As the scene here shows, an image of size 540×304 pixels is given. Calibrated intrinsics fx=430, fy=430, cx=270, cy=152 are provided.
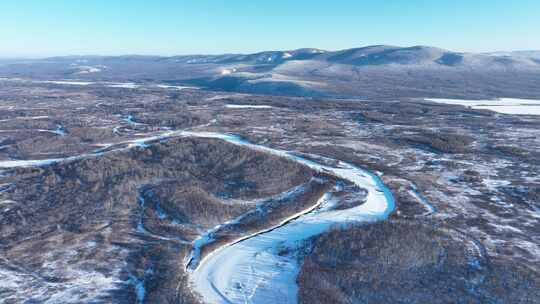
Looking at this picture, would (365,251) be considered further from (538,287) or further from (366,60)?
(366,60)

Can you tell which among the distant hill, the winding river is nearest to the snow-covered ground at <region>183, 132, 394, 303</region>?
the winding river

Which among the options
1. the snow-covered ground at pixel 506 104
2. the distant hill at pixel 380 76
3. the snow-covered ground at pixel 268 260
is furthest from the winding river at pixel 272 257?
the distant hill at pixel 380 76

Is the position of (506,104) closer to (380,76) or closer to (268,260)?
(380,76)

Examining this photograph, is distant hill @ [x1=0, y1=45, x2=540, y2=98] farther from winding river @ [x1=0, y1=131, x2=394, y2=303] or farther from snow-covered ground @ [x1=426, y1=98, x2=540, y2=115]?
winding river @ [x1=0, y1=131, x2=394, y2=303]

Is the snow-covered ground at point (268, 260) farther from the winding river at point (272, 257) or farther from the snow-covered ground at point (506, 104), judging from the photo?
the snow-covered ground at point (506, 104)

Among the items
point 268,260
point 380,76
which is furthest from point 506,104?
point 268,260

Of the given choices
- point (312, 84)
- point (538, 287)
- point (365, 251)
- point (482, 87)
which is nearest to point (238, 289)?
point (365, 251)
